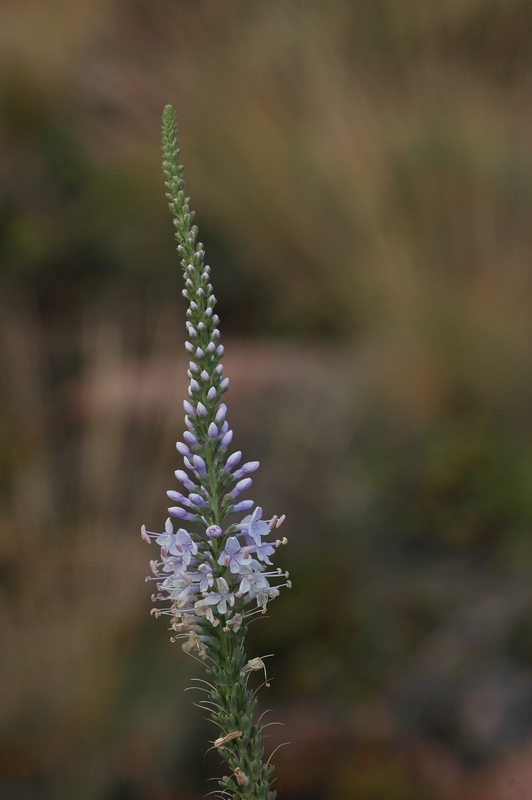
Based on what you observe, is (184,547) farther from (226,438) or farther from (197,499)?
(226,438)

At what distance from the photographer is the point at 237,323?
24.1 ft

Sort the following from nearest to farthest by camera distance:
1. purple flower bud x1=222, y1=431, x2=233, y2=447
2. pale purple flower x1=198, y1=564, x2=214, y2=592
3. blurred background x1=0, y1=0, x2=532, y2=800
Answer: pale purple flower x1=198, y1=564, x2=214, y2=592 < purple flower bud x1=222, y1=431, x2=233, y2=447 < blurred background x1=0, y1=0, x2=532, y2=800

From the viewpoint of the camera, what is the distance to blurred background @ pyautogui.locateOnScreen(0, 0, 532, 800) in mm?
3881

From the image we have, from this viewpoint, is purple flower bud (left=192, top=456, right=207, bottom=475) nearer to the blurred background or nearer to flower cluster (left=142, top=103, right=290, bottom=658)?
flower cluster (left=142, top=103, right=290, bottom=658)

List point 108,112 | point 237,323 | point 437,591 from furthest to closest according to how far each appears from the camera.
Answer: point 108,112, point 237,323, point 437,591

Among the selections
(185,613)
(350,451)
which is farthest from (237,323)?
(185,613)

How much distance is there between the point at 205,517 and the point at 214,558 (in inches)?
2.5

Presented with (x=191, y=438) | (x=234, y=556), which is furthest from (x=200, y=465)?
(x=234, y=556)

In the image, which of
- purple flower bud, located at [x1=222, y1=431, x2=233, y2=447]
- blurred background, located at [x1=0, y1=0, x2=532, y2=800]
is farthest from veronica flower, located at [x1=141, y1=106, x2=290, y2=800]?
blurred background, located at [x1=0, y1=0, x2=532, y2=800]

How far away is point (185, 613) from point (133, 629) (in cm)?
283

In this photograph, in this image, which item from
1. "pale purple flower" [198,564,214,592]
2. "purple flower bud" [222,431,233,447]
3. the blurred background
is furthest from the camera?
the blurred background

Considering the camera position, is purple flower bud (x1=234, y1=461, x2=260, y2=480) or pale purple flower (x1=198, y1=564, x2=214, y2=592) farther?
purple flower bud (x1=234, y1=461, x2=260, y2=480)

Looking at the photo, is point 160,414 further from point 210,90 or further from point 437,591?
point 210,90

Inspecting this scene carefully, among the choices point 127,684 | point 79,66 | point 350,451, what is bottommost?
point 127,684
